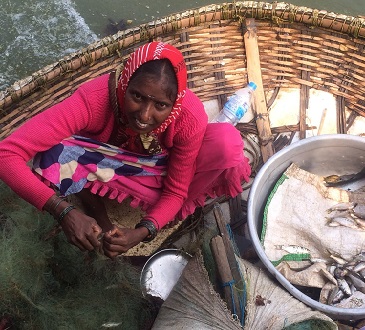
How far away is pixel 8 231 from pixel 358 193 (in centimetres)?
185

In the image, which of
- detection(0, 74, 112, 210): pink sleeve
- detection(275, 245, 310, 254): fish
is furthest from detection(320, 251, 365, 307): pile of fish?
detection(0, 74, 112, 210): pink sleeve

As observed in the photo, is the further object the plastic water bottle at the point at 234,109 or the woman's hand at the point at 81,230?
the plastic water bottle at the point at 234,109

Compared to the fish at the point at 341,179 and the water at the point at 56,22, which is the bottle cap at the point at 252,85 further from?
the water at the point at 56,22

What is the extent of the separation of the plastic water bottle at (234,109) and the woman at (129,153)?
1.92 ft

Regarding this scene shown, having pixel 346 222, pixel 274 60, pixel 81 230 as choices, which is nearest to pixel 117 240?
pixel 81 230

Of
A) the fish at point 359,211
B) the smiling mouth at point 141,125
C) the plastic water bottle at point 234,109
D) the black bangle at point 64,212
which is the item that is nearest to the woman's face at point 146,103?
the smiling mouth at point 141,125

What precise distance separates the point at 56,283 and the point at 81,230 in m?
0.30

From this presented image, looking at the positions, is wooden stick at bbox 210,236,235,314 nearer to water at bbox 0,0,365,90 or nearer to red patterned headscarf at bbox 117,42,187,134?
red patterned headscarf at bbox 117,42,187,134

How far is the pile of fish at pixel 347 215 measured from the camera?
271 cm

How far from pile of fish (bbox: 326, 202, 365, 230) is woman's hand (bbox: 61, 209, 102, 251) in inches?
53.4

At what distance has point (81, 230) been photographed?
1933 millimetres

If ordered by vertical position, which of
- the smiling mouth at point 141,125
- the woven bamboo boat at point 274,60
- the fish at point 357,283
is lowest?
the fish at point 357,283

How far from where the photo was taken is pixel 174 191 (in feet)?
7.55

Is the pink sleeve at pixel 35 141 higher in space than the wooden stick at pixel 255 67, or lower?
lower
